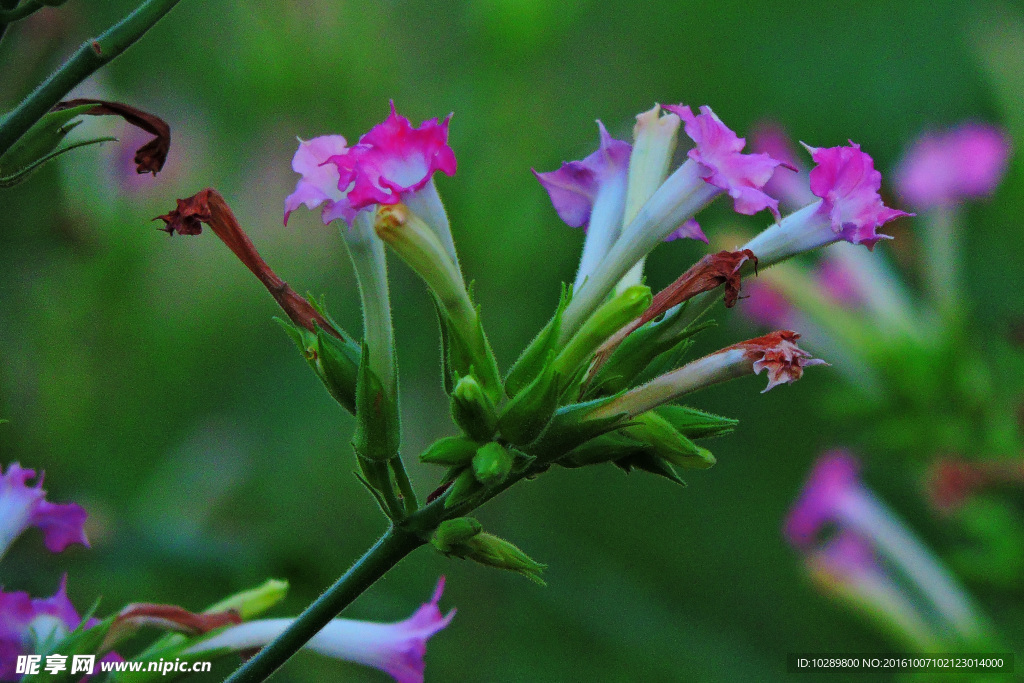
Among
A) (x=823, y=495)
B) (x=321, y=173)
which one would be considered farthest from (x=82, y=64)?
(x=823, y=495)

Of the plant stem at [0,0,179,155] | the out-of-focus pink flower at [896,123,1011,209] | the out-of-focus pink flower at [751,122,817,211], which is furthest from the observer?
the out-of-focus pink flower at [751,122,817,211]

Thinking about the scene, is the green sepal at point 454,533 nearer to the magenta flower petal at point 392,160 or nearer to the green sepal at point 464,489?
the green sepal at point 464,489

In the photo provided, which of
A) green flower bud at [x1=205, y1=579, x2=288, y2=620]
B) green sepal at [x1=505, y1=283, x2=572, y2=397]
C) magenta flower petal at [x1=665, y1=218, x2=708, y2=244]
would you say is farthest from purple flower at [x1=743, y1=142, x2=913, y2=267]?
green flower bud at [x1=205, y1=579, x2=288, y2=620]

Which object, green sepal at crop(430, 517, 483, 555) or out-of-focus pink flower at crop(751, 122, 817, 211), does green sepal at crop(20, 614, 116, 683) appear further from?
out-of-focus pink flower at crop(751, 122, 817, 211)

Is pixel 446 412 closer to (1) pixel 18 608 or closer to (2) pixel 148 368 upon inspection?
(2) pixel 148 368

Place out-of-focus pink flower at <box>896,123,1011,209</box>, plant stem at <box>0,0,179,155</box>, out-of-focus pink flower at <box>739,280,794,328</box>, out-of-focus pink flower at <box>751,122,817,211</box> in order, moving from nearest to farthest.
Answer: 1. plant stem at <box>0,0,179,155</box>
2. out-of-focus pink flower at <box>896,123,1011,209</box>
3. out-of-focus pink flower at <box>751,122,817,211</box>
4. out-of-focus pink flower at <box>739,280,794,328</box>

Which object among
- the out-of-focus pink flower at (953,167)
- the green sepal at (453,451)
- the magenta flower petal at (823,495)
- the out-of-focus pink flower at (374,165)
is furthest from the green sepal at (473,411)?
the out-of-focus pink flower at (953,167)

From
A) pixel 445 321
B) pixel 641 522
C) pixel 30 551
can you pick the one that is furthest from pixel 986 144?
pixel 30 551
